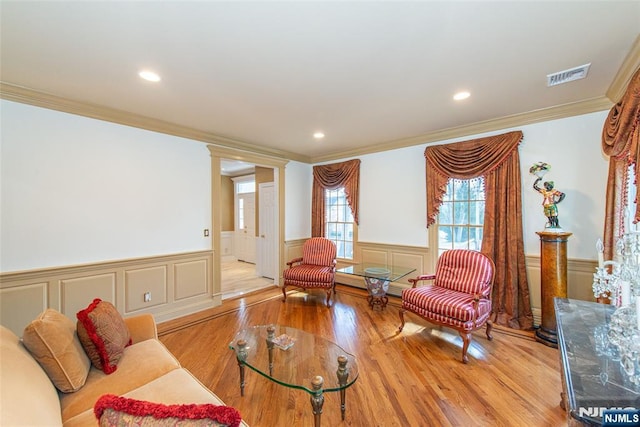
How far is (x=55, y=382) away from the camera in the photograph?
1.36 metres

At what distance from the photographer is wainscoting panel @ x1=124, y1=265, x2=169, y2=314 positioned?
312 centimetres

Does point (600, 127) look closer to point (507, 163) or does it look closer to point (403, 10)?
point (507, 163)

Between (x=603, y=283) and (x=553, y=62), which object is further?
(x=553, y=62)

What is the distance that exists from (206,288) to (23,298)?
1790mm

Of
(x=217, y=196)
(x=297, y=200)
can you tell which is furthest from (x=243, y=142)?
(x=297, y=200)

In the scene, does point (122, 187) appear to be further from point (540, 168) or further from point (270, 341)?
point (540, 168)

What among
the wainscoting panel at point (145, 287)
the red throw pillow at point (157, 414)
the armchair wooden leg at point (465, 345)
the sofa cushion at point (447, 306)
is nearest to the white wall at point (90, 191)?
the wainscoting panel at point (145, 287)

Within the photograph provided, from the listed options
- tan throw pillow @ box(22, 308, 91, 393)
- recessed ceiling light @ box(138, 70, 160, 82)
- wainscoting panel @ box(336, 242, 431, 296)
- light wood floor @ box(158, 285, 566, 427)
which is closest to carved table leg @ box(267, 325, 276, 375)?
light wood floor @ box(158, 285, 566, 427)

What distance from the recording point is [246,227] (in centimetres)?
726

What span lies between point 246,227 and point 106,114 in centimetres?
463

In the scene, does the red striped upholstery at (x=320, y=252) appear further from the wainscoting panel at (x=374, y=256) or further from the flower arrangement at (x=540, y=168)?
the flower arrangement at (x=540, y=168)

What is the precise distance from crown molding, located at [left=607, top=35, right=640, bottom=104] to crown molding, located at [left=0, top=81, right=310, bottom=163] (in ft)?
13.8

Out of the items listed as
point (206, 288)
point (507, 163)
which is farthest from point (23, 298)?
point (507, 163)

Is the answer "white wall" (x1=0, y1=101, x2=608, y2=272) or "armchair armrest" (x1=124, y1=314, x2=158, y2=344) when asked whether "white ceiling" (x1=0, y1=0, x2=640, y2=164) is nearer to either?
"white wall" (x1=0, y1=101, x2=608, y2=272)
